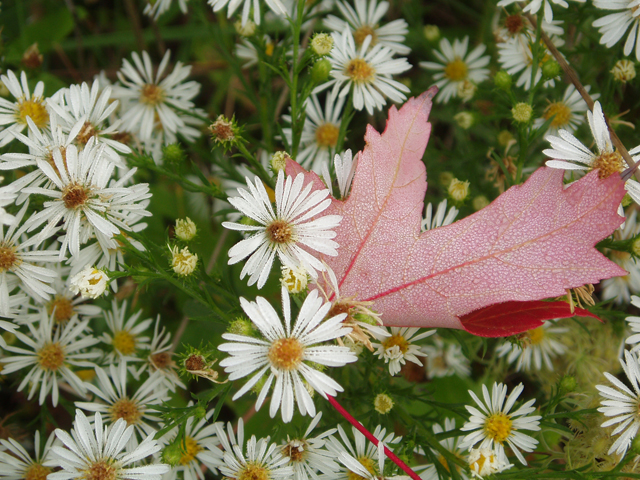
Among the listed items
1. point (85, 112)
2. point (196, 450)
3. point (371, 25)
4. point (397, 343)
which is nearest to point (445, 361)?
point (397, 343)

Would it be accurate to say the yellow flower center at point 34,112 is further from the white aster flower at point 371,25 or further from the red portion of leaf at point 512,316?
the red portion of leaf at point 512,316

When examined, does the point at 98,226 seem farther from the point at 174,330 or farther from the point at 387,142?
the point at 174,330

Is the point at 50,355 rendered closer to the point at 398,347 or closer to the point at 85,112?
the point at 85,112

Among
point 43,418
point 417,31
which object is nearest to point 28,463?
point 43,418

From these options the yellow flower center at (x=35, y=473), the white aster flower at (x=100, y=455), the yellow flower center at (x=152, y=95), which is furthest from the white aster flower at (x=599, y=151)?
the yellow flower center at (x=35, y=473)

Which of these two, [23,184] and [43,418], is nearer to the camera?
[23,184]

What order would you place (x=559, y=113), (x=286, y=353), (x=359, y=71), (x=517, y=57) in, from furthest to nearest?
(x=517, y=57) < (x=559, y=113) < (x=359, y=71) < (x=286, y=353)
